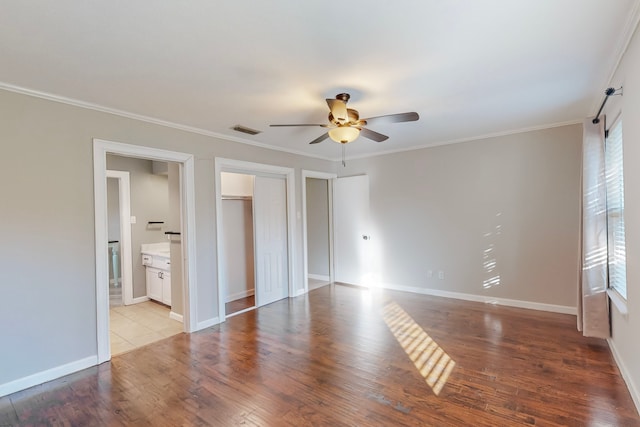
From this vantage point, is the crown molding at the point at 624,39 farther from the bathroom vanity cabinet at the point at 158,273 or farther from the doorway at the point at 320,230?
the bathroom vanity cabinet at the point at 158,273

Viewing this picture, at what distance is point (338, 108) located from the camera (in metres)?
2.52

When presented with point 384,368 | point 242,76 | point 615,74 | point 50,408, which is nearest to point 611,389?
point 384,368

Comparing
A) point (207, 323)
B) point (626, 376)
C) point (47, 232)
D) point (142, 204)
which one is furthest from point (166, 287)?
point (626, 376)

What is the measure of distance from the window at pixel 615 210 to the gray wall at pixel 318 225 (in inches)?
159

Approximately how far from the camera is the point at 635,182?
78.8 inches

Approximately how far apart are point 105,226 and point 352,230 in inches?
152

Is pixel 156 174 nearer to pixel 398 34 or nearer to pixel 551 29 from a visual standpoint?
pixel 398 34

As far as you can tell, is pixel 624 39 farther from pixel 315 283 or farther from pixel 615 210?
pixel 315 283

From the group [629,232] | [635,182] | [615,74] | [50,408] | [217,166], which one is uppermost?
[615,74]

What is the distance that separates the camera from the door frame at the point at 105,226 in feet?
9.63

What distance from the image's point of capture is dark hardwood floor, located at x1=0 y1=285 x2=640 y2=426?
212 cm

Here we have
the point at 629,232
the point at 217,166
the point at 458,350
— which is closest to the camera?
the point at 629,232

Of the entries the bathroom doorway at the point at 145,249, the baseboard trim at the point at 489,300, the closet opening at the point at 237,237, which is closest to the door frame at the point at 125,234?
the bathroom doorway at the point at 145,249

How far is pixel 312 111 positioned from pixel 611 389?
3.35 meters
